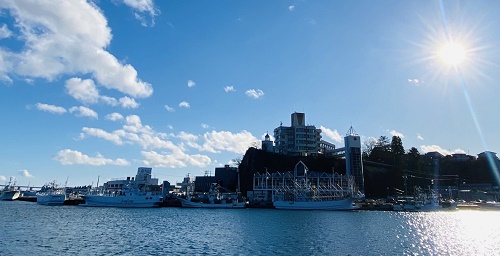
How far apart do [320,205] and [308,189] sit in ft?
29.3

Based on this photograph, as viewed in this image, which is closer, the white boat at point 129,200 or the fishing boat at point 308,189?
the fishing boat at point 308,189

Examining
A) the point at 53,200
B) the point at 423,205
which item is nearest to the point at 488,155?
the point at 423,205

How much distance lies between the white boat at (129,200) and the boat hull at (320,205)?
4085 centimetres

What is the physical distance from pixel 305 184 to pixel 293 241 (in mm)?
68462

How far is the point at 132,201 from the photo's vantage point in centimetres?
10425

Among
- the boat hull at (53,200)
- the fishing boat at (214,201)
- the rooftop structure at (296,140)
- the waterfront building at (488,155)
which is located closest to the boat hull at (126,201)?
the fishing boat at (214,201)

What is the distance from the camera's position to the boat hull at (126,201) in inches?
4094

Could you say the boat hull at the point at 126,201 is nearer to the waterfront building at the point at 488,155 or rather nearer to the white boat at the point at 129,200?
the white boat at the point at 129,200

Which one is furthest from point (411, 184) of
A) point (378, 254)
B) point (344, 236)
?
point (378, 254)

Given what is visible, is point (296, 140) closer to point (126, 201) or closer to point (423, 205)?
point (423, 205)

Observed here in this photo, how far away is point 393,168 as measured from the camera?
121625 mm

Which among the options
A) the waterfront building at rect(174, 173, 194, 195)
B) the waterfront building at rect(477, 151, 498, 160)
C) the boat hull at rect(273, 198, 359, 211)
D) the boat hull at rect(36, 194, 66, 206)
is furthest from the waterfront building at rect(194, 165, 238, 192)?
the waterfront building at rect(477, 151, 498, 160)

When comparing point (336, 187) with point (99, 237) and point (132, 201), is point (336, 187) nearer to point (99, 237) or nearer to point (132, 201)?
point (132, 201)

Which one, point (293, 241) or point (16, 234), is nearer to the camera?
point (293, 241)
